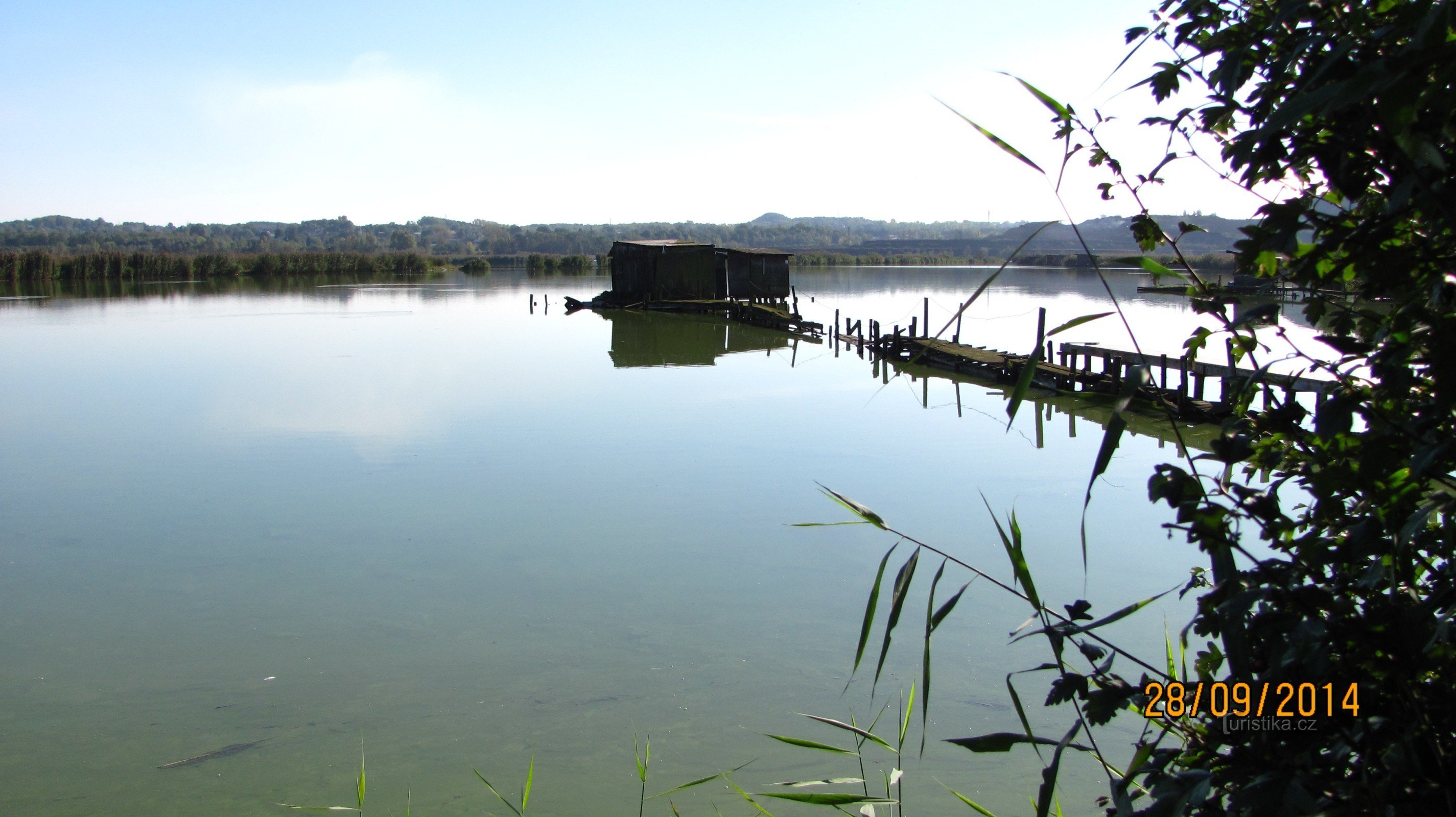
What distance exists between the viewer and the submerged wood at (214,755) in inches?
171

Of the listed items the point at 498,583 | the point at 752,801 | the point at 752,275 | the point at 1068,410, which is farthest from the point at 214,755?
the point at 752,275

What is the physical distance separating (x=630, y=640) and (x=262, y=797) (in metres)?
2.13

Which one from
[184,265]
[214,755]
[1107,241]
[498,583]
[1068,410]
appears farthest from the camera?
[1107,241]

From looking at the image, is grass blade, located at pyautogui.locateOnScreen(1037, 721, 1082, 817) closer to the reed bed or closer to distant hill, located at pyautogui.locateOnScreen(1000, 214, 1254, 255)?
distant hill, located at pyautogui.locateOnScreen(1000, 214, 1254, 255)

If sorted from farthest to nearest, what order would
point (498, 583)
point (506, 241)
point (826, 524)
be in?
1. point (506, 241)
2. point (498, 583)
3. point (826, 524)

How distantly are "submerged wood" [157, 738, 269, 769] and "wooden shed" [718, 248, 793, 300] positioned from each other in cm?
3008

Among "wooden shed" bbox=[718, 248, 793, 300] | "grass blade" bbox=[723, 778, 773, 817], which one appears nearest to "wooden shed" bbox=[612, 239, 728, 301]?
"wooden shed" bbox=[718, 248, 793, 300]

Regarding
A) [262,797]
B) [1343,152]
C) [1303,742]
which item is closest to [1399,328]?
[1343,152]

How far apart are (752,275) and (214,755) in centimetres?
3094

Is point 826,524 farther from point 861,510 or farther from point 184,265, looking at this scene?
point 184,265

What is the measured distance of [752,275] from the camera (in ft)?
113

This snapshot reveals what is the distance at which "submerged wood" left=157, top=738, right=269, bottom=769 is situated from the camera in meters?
4.36

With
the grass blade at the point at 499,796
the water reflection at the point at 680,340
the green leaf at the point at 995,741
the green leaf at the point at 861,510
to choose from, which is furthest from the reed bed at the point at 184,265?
the green leaf at the point at 995,741
